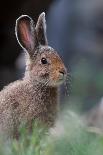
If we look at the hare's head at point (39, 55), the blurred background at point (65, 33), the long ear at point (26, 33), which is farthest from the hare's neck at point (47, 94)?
the blurred background at point (65, 33)

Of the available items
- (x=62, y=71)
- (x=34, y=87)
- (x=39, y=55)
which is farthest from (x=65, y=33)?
(x=62, y=71)

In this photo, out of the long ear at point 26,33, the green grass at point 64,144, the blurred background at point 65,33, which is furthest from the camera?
the blurred background at point 65,33

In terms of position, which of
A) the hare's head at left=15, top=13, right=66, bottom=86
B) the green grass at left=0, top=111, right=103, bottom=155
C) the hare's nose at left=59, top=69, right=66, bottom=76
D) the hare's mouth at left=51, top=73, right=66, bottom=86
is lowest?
the green grass at left=0, top=111, right=103, bottom=155

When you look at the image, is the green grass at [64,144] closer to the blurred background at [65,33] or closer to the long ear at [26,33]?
the long ear at [26,33]

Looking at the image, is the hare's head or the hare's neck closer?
the hare's head

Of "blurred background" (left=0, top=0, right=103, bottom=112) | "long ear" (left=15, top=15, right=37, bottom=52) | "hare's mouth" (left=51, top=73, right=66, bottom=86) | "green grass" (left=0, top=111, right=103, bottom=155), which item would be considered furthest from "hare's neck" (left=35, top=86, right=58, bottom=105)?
"blurred background" (left=0, top=0, right=103, bottom=112)

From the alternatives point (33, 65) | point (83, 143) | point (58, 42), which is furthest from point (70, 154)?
point (58, 42)

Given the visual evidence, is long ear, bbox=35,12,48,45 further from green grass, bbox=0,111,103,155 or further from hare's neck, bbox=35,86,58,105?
green grass, bbox=0,111,103,155

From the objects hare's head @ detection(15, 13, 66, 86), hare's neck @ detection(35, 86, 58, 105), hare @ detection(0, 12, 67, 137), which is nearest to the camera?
hare @ detection(0, 12, 67, 137)

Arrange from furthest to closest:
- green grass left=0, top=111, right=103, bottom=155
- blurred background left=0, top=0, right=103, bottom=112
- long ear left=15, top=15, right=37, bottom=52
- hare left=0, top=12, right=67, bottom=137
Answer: blurred background left=0, top=0, right=103, bottom=112 → long ear left=15, top=15, right=37, bottom=52 → hare left=0, top=12, right=67, bottom=137 → green grass left=0, top=111, right=103, bottom=155
